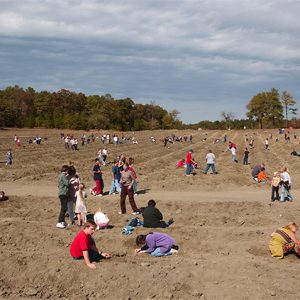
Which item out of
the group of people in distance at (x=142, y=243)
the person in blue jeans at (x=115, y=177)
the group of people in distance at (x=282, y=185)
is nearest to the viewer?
the group of people in distance at (x=142, y=243)

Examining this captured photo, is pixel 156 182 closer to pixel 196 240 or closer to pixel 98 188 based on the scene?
pixel 98 188

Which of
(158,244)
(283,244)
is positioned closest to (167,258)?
(158,244)

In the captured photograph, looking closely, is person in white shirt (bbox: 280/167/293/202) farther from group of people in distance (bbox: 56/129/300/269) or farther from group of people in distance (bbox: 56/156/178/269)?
group of people in distance (bbox: 56/156/178/269)

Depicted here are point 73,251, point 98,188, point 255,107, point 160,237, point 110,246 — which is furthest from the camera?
point 255,107

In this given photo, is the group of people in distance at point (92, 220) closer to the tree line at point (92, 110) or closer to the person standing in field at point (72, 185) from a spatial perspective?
the person standing in field at point (72, 185)

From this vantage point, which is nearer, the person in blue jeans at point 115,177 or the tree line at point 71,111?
the person in blue jeans at point 115,177

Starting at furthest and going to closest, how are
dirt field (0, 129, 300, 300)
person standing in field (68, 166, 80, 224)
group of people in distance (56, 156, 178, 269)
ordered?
person standing in field (68, 166, 80, 224) < group of people in distance (56, 156, 178, 269) < dirt field (0, 129, 300, 300)

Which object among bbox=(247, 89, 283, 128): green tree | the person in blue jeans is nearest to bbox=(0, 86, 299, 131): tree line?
bbox=(247, 89, 283, 128): green tree

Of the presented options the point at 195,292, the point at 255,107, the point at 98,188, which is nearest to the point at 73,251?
the point at 195,292

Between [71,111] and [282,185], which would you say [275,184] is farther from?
[71,111]

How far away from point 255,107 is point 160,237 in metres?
121

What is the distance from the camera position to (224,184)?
22125 mm

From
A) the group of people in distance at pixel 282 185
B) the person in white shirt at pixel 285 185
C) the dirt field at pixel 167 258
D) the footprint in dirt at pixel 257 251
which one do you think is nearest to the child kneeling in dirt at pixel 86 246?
the dirt field at pixel 167 258

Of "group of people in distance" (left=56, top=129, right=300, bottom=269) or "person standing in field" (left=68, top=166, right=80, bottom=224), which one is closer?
"group of people in distance" (left=56, top=129, right=300, bottom=269)
